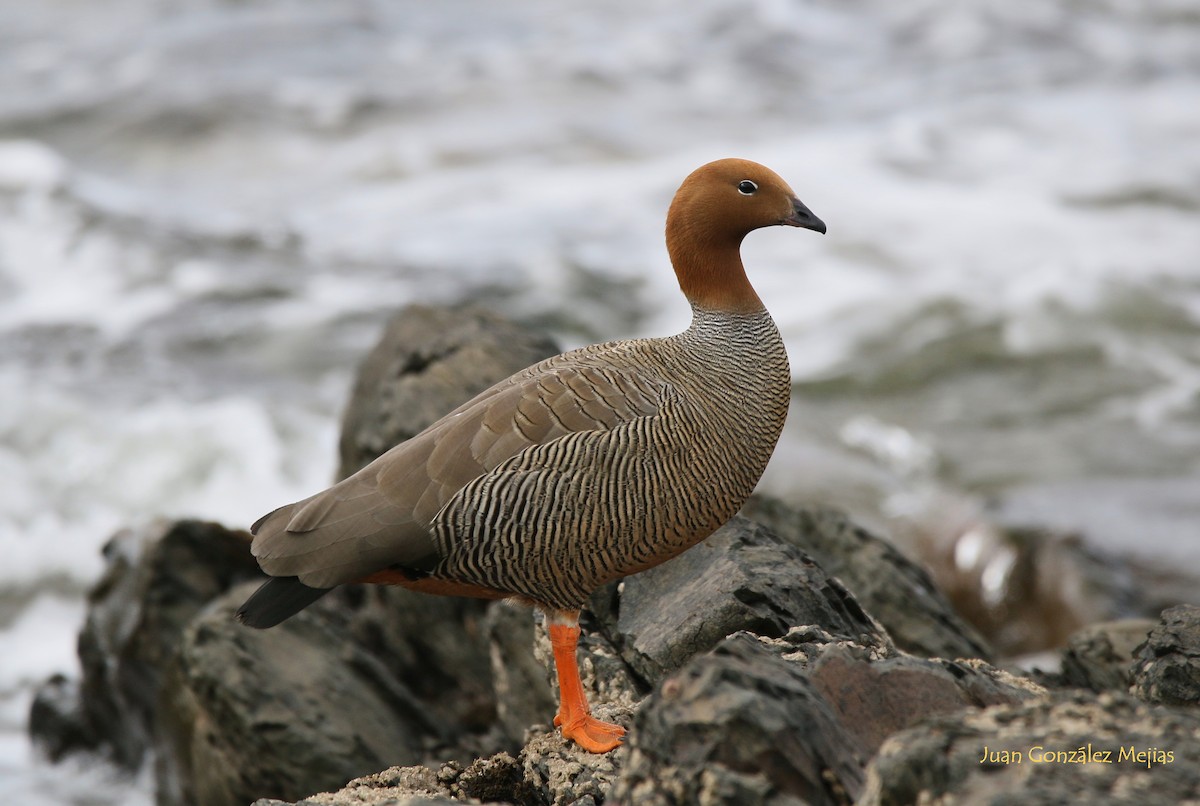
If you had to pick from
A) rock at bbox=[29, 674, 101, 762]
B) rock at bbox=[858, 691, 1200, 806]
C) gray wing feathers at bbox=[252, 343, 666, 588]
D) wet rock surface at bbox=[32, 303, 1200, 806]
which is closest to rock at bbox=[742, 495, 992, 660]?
wet rock surface at bbox=[32, 303, 1200, 806]

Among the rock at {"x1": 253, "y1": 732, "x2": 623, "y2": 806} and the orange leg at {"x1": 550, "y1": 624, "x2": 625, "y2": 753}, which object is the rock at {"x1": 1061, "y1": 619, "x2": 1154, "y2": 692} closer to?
the orange leg at {"x1": 550, "y1": 624, "x2": 625, "y2": 753}

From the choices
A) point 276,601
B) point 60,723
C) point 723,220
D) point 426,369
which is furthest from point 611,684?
point 60,723

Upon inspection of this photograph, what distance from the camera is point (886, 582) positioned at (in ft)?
22.0

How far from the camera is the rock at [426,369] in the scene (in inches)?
299

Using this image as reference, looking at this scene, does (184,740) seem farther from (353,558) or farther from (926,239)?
(926,239)

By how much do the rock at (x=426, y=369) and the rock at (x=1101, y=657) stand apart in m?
3.25

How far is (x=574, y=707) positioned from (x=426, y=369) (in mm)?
3041

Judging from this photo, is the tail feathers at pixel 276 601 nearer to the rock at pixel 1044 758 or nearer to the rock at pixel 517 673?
the rock at pixel 517 673

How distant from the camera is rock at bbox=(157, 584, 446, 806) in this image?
6546 mm

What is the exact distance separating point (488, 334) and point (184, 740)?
271cm

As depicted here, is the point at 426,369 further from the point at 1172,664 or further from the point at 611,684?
the point at 1172,664

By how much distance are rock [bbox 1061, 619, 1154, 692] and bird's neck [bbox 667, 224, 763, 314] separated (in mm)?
2246

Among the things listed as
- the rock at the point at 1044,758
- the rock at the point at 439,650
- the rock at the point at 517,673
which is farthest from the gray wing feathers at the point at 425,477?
the rock at the point at 439,650

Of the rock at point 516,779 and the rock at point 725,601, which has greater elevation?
the rock at point 725,601
